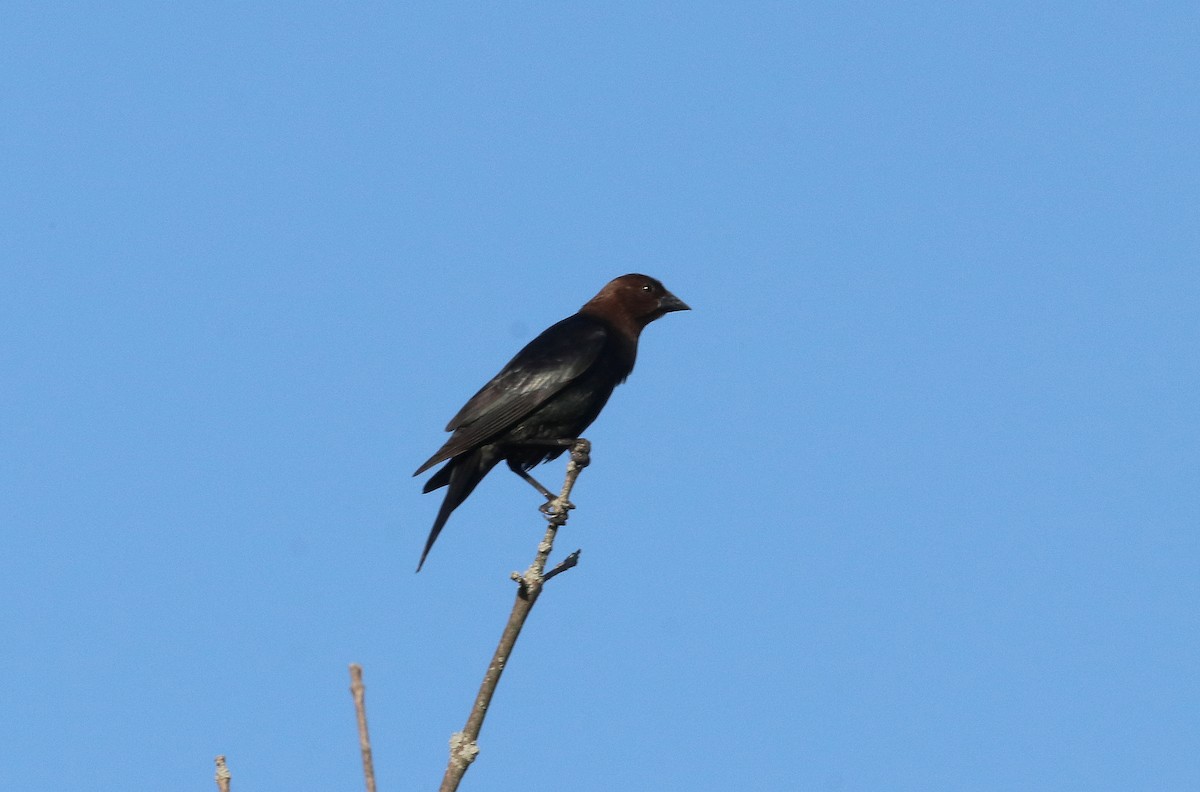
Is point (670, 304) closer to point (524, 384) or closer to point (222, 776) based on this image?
point (524, 384)

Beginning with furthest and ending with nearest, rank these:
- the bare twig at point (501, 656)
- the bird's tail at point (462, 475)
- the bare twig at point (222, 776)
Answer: the bird's tail at point (462, 475) < the bare twig at point (501, 656) < the bare twig at point (222, 776)

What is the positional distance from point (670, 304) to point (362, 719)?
6.90 metres

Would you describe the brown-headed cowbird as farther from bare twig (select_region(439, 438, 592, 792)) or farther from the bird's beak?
bare twig (select_region(439, 438, 592, 792))

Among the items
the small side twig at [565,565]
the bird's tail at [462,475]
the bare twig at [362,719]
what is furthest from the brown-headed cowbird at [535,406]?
the bare twig at [362,719]

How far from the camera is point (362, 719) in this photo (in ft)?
7.87

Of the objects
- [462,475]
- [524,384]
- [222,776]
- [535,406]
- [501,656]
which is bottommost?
[222,776]

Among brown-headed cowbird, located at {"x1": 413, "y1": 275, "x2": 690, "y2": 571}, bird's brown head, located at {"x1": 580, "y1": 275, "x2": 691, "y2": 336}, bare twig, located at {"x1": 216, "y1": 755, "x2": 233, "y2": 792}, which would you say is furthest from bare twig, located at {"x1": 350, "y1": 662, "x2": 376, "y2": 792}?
bird's brown head, located at {"x1": 580, "y1": 275, "x2": 691, "y2": 336}

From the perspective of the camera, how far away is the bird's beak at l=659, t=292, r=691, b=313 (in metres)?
9.14

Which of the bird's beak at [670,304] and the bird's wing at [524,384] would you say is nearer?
the bird's wing at [524,384]

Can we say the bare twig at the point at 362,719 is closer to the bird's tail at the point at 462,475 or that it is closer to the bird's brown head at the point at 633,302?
the bird's tail at the point at 462,475

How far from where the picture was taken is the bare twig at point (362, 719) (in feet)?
7.48

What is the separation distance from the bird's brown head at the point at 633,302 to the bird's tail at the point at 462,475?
66.0 inches

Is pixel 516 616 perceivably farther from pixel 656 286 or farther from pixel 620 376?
pixel 656 286

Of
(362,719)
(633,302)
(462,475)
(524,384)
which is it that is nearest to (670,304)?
(633,302)
